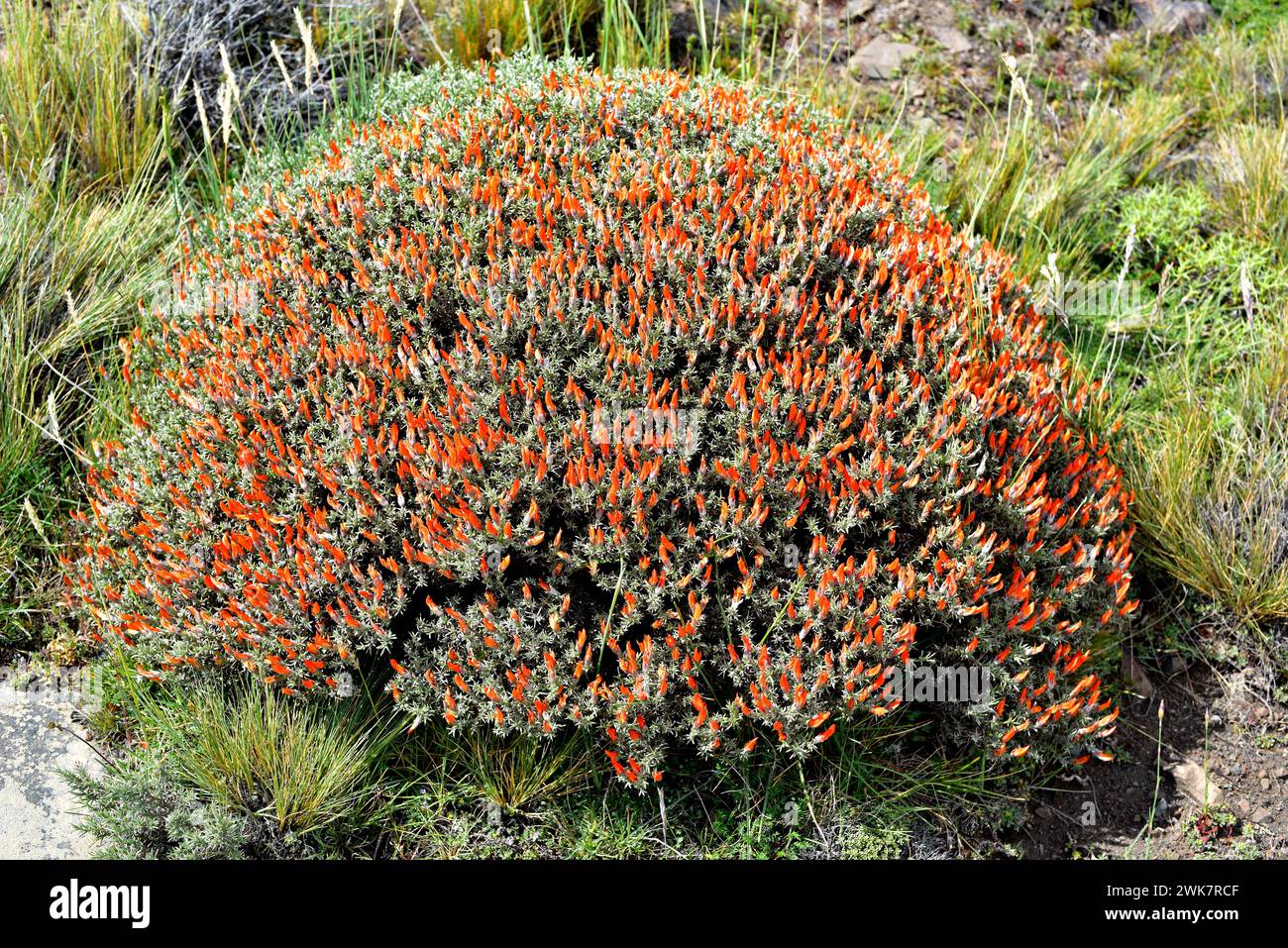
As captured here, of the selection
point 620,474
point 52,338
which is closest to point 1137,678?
point 620,474

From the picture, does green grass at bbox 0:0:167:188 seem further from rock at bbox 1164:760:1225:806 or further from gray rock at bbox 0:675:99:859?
rock at bbox 1164:760:1225:806

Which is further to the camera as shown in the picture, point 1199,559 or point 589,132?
point 589,132

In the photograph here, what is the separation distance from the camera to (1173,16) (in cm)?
676

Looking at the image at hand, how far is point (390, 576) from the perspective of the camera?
132 inches

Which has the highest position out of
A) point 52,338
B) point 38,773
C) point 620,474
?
point 52,338

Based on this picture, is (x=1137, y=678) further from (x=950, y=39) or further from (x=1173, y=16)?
(x=1173, y=16)

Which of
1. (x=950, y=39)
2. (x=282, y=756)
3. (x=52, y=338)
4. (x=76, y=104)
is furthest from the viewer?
(x=950, y=39)

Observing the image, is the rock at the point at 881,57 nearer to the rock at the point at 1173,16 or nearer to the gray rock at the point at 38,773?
the rock at the point at 1173,16

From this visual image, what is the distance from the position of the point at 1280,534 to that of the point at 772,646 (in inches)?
86.1

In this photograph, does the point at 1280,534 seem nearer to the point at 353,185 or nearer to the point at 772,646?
the point at 772,646

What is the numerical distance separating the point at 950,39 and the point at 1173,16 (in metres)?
1.50

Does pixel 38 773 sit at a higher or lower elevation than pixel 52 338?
lower

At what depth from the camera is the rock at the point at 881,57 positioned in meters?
6.37
